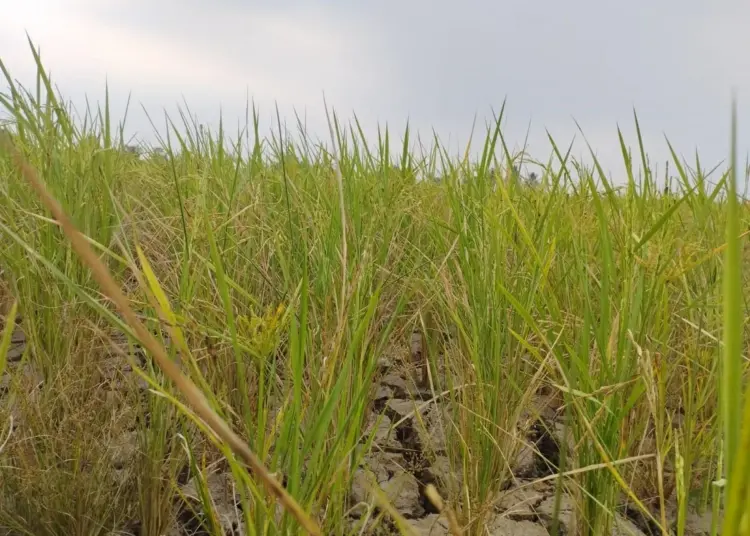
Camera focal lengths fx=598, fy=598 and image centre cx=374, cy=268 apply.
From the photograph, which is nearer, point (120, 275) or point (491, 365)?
point (491, 365)

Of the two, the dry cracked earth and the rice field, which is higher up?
the rice field

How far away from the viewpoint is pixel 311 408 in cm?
82

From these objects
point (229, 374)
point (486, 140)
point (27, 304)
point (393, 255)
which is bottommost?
point (229, 374)

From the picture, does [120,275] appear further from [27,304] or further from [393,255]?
[393,255]

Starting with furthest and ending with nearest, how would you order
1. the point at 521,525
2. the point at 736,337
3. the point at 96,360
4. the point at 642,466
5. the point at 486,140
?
1. the point at 486,140
2. the point at 96,360
3. the point at 642,466
4. the point at 521,525
5. the point at 736,337

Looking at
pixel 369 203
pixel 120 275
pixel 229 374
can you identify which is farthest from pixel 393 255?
pixel 120 275

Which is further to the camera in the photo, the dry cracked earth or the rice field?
the dry cracked earth

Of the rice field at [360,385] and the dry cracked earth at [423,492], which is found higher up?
the rice field at [360,385]

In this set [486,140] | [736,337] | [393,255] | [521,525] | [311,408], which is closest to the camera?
[736,337]

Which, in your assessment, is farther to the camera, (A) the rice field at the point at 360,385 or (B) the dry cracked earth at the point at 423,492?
(B) the dry cracked earth at the point at 423,492

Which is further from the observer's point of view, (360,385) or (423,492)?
(423,492)

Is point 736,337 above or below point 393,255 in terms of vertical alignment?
below

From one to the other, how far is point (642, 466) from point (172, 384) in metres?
0.91

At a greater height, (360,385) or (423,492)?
(360,385)
